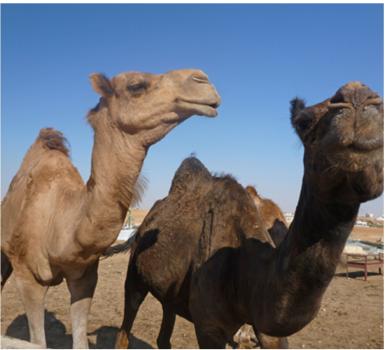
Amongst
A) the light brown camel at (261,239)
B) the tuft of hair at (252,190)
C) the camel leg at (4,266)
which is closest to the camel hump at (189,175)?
the light brown camel at (261,239)

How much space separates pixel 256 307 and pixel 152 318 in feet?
17.3

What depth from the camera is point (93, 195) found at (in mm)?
3859

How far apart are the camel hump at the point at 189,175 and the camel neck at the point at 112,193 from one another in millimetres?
1684

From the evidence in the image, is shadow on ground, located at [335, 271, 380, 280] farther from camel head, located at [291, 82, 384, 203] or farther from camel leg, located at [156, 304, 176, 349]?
camel head, located at [291, 82, 384, 203]

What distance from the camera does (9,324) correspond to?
23.8 ft

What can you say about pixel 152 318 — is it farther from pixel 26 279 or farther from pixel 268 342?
pixel 268 342

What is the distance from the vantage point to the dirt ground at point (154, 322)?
6.68 metres

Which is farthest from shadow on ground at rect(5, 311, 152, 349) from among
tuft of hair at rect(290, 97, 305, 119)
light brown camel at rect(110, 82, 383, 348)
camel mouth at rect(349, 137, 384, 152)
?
camel mouth at rect(349, 137, 384, 152)

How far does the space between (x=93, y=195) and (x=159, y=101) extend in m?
0.98

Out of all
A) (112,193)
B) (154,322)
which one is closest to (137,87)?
(112,193)

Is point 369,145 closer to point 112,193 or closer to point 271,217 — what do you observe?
point 112,193

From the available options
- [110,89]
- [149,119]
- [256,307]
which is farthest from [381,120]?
[110,89]

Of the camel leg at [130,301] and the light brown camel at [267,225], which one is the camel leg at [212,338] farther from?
the camel leg at [130,301]

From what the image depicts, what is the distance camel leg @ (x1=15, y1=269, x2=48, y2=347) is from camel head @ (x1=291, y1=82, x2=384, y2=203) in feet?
10.0
